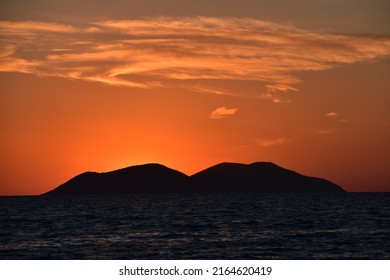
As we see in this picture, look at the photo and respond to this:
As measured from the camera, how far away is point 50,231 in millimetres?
83750

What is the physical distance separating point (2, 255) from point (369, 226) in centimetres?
4987

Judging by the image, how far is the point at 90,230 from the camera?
85000 mm

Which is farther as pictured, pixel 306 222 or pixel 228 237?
pixel 306 222
